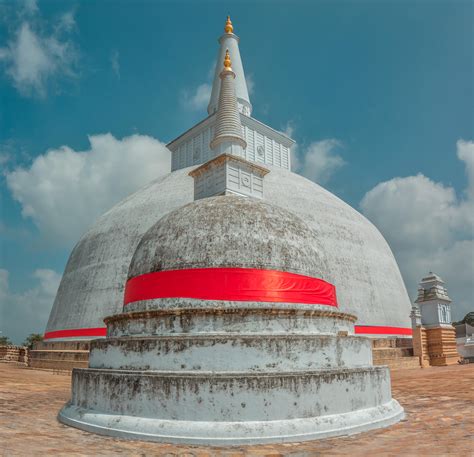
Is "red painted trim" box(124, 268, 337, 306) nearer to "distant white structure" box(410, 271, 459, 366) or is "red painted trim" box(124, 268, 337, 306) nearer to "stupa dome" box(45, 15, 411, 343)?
"stupa dome" box(45, 15, 411, 343)

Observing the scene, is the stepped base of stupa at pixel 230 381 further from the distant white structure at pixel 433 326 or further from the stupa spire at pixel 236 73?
the stupa spire at pixel 236 73

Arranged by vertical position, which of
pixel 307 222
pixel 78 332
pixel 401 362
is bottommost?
pixel 401 362

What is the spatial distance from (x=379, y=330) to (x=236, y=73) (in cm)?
1614

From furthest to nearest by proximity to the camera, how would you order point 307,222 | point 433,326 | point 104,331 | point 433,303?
point 433,303, point 433,326, point 307,222, point 104,331

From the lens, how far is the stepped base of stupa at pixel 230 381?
242 inches

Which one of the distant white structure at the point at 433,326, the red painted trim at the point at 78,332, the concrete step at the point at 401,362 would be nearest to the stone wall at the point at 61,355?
the red painted trim at the point at 78,332

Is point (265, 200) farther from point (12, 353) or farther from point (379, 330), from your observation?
point (12, 353)

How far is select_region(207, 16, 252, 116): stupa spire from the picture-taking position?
24.9 meters

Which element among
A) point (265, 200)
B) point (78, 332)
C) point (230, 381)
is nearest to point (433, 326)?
point (265, 200)

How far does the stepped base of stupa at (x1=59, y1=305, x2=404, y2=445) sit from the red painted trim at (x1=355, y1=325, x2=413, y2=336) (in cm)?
951

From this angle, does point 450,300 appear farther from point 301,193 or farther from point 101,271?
point 101,271

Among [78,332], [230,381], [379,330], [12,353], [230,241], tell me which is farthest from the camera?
[12,353]

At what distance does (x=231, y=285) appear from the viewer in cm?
788

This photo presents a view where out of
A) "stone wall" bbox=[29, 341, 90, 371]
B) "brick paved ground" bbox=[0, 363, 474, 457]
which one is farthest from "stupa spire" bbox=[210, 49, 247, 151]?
"stone wall" bbox=[29, 341, 90, 371]
